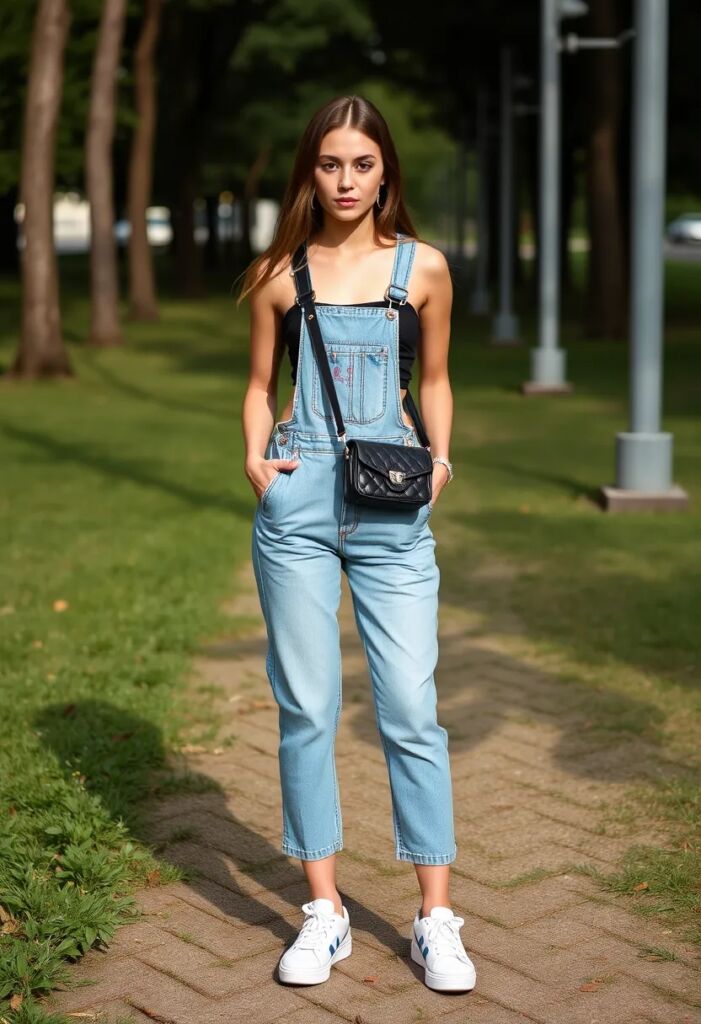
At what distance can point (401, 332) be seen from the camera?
3.74 metres

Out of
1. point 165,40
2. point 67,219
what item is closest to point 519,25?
point 165,40

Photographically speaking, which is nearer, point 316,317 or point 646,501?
point 316,317

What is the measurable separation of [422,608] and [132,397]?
51.6ft

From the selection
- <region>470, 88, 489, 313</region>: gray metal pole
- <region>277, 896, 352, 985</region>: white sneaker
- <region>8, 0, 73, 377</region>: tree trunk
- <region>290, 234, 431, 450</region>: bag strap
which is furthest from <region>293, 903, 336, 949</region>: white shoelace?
<region>470, 88, 489, 313</region>: gray metal pole

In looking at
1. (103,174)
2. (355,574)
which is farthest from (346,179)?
(103,174)

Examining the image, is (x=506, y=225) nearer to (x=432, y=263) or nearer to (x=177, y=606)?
(x=177, y=606)

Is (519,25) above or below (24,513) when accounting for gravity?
above

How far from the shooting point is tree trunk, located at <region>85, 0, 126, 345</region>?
2473cm

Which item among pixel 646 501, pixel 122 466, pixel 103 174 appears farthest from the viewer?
pixel 103 174

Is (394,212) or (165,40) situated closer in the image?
(394,212)

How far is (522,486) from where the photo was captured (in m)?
11.7

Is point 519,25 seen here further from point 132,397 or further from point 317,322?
point 317,322

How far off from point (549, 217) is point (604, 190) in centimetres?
761

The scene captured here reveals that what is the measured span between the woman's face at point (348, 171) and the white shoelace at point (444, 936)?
1.60m
